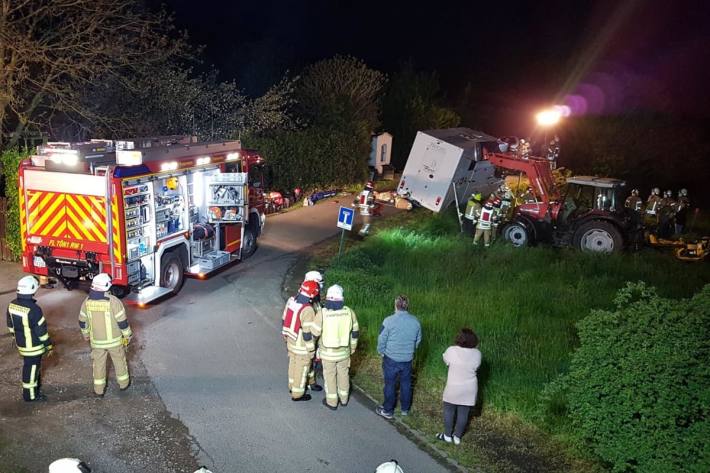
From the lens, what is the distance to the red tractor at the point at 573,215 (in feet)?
51.3

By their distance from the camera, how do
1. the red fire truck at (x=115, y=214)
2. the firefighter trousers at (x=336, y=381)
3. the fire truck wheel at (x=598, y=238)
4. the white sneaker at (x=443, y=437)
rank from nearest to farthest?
the white sneaker at (x=443, y=437), the firefighter trousers at (x=336, y=381), the red fire truck at (x=115, y=214), the fire truck wheel at (x=598, y=238)

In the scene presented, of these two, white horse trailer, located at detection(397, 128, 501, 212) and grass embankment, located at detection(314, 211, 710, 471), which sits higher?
white horse trailer, located at detection(397, 128, 501, 212)

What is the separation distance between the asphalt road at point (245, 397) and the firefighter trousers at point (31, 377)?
1.39 meters

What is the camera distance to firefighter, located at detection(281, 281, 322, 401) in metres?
7.19

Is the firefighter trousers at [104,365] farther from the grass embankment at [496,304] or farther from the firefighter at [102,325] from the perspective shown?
the grass embankment at [496,304]

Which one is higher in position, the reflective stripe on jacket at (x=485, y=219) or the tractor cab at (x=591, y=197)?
the tractor cab at (x=591, y=197)

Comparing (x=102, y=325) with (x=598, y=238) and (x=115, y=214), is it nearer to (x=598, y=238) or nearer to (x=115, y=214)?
(x=115, y=214)

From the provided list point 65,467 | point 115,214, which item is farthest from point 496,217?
point 65,467

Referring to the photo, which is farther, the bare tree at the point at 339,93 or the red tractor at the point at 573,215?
the bare tree at the point at 339,93

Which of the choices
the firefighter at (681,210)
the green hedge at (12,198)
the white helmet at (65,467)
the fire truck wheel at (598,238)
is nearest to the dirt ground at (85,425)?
the white helmet at (65,467)

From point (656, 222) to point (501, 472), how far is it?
1328 centimetres

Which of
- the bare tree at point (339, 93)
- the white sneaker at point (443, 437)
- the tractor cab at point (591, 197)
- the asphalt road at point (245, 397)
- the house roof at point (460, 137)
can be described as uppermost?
the bare tree at point (339, 93)

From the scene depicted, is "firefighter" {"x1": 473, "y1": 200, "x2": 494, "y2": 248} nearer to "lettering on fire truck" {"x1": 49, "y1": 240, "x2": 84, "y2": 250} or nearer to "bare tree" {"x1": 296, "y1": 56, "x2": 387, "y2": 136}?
"lettering on fire truck" {"x1": 49, "y1": 240, "x2": 84, "y2": 250}

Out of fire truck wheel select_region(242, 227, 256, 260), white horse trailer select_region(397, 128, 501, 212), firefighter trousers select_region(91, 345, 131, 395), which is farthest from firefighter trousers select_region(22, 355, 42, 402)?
white horse trailer select_region(397, 128, 501, 212)
